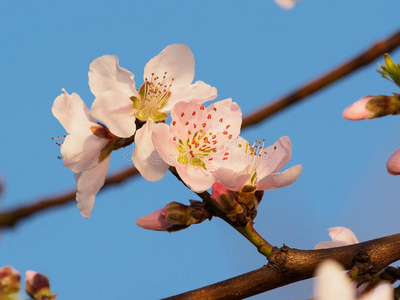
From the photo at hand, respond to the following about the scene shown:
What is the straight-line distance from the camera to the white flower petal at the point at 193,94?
0.85m

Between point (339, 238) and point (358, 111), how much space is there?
30cm

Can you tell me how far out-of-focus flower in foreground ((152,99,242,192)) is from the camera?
83cm

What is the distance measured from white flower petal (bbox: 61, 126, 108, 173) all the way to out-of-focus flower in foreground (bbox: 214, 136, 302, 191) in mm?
187

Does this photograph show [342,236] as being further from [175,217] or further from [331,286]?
[331,286]

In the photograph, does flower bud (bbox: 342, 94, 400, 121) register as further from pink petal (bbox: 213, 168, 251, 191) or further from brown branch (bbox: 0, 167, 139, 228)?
brown branch (bbox: 0, 167, 139, 228)

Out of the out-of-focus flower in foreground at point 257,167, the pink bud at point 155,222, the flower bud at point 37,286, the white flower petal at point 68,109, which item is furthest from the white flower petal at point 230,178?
the flower bud at point 37,286

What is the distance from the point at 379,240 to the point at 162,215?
12.2 inches

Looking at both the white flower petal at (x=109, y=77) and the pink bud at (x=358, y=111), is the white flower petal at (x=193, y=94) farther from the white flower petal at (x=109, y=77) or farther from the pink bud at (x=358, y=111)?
the pink bud at (x=358, y=111)

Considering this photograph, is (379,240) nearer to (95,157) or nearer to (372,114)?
(372,114)

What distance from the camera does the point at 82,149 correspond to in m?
0.88

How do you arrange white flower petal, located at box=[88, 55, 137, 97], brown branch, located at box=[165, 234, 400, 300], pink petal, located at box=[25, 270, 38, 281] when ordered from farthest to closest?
pink petal, located at box=[25, 270, 38, 281]
white flower petal, located at box=[88, 55, 137, 97]
brown branch, located at box=[165, 234, 400, 300]

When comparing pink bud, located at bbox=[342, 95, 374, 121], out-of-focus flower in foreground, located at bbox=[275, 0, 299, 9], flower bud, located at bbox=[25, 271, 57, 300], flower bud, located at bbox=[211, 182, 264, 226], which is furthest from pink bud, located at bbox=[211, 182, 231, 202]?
out-of-focus flower in foreground, located at bbox=[275, 0, 299, 9]

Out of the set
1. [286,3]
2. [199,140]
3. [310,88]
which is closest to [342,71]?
[310,88]

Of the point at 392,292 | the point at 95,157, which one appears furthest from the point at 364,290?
the point at 95,157
